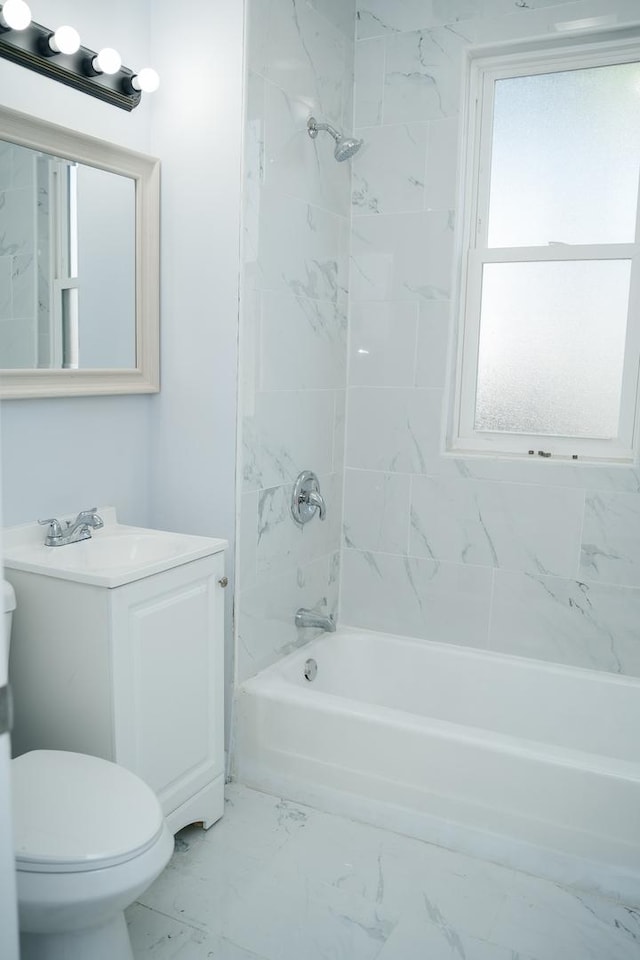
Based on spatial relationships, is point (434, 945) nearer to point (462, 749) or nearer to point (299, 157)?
point (462, 749)

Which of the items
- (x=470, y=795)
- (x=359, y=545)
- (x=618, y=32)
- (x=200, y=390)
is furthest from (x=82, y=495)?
(x=618, y=32)

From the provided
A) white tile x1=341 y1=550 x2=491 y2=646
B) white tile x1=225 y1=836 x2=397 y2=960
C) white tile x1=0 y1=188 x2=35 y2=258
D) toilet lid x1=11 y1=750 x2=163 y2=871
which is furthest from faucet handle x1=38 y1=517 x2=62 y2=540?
white tile x1=341 y1=550 x2=491 y2=646

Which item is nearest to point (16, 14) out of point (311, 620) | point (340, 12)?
point (340, 12)

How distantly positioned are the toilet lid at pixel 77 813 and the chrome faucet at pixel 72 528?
58 cm

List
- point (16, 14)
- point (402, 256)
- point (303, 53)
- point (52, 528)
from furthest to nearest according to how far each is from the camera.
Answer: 1. point (402, 256)
2. point (303, 53)
3. point (52, 528)
4. point (16, 14)

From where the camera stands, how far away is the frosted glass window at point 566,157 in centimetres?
264

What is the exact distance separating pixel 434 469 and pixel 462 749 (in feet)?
3.47

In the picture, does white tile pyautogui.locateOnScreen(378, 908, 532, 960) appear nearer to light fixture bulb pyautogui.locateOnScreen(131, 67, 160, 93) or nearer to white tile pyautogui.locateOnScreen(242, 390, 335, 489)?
white tile pyautogui.locateOnScreen(242, 390, 335, 489)

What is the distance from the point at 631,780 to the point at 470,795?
1.44 feet

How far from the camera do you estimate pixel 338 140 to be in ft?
8.84

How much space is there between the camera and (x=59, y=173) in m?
2.14

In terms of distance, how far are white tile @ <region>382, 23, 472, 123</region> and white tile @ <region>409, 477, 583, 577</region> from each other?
1322 millimetres

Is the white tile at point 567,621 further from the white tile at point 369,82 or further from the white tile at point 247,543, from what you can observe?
the white tile at point 369,82

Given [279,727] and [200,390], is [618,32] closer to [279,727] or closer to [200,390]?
[200,390]
